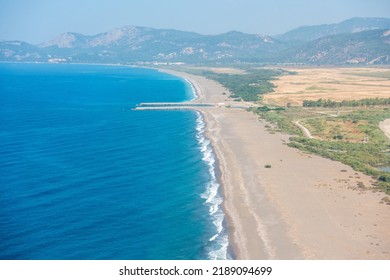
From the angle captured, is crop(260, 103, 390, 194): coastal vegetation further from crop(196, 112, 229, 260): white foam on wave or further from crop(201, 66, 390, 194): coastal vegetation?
crop(196, 112, 229, 260): white foam on wave

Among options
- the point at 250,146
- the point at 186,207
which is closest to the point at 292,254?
the point at 186,207

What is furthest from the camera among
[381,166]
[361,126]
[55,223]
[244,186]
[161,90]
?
[161,90]

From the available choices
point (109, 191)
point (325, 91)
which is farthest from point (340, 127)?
point (325, 91)

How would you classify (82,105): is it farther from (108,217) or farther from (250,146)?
(108,217)

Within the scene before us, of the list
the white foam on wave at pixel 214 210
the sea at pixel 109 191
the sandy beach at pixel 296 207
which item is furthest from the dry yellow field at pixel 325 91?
the white foam on wave at pixel 214 210

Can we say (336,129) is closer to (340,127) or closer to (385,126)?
(340,127)

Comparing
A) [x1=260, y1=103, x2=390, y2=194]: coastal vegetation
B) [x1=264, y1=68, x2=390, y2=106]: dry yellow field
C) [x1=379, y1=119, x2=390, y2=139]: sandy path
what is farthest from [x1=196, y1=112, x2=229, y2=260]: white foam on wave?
[x1=264, y1=68, x2=390, y2=106]: dry yellow field
